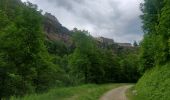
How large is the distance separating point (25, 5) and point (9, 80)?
8.84 meters

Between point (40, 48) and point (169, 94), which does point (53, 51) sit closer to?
point (40, 48)

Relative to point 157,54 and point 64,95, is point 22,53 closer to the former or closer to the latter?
point 64,95

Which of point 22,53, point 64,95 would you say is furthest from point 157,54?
point 22,53

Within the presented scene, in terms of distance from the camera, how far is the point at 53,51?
13712 centimetres

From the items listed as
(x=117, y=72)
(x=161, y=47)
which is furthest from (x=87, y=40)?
(x=161, y=47)

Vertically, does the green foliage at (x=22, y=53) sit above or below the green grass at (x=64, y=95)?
above


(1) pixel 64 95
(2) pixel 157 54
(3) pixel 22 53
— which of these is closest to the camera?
(1) pixel 64 95

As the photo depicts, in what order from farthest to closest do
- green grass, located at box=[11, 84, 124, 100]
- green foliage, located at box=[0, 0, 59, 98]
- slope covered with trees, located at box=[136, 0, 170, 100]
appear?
green foliage, located at box=[0, 0, 59, 98]
slope covered with trees, located at box=[136, 0, 170, 100]
green grass, located at box=[11, 84, 124, 100]

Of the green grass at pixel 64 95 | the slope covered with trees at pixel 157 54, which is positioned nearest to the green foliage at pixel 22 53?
the green grass at pixel 64 95

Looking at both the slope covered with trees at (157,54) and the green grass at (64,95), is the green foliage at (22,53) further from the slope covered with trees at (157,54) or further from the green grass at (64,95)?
the slope covered with trees at (157,54)

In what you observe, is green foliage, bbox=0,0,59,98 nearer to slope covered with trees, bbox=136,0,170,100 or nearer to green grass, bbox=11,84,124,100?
green grass, bbox=11,84,124,100

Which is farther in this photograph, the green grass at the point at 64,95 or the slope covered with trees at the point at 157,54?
the slope covered with trees at the point at 157,54

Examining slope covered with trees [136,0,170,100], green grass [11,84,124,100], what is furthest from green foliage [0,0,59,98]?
slope covered with trees [136,0,170,100]

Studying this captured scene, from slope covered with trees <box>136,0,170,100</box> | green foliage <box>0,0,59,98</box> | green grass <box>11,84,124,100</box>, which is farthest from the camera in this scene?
green foliage <box>0,0,59,98</box>
